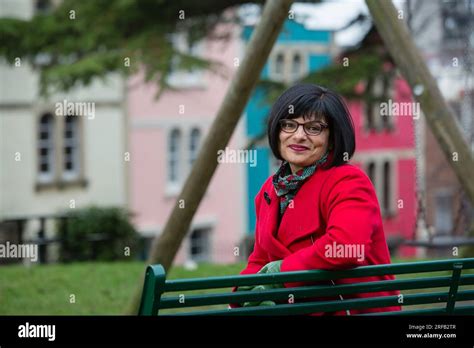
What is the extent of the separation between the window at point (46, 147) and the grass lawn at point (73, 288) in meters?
20.0

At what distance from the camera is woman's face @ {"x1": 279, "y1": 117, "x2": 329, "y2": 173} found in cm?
388

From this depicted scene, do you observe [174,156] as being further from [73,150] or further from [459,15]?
[459,15]

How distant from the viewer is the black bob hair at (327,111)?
384 centimetres

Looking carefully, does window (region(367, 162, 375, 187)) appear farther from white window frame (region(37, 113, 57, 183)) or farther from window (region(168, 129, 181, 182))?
white window frame (region(37, 113, 57, 183))

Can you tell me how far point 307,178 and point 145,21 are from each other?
9.86m

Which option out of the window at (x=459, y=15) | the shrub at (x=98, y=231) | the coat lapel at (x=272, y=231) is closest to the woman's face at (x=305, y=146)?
the coat lapel at (x=272, y=231)

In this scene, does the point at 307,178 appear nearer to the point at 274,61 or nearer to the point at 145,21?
the point at 145,21

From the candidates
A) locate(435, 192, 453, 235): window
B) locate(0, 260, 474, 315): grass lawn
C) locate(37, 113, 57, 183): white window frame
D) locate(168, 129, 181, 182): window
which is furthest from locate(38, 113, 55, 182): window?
locate(0, 260, 474, 315): grass lawn

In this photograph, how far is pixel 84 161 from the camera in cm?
3105

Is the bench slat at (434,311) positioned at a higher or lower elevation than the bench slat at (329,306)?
lower

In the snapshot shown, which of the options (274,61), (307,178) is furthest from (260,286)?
(274,61)

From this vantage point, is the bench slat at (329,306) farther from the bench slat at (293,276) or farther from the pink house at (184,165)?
the pink house at (184,165)

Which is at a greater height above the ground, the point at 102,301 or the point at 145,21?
the point at 145,21

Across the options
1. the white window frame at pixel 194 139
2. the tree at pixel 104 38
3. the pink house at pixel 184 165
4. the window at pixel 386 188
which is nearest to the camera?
the tree at pixel 104 38
